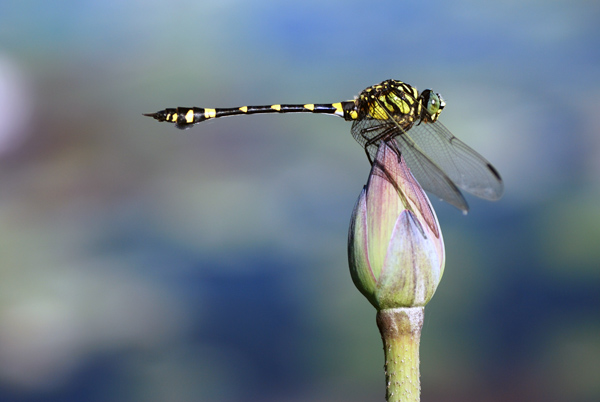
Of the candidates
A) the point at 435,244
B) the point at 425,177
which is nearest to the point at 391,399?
the point at 435,244

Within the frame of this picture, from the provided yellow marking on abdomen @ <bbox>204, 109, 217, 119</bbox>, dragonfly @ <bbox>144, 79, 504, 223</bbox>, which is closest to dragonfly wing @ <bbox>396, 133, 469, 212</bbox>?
dragonfly @ <bbox>144, 79, 504, 223</bbox>

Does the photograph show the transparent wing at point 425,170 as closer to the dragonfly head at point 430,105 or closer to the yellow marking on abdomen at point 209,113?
the dragonfly head at point 430,105

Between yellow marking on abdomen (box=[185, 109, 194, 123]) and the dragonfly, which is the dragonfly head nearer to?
the dragonfly

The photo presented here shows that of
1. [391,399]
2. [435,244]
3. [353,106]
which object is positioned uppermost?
[353,106]

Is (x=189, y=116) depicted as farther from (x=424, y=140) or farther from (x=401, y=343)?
(x=401, y=343)

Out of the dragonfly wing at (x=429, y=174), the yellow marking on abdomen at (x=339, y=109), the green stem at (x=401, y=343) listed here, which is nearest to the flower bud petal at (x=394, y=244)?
the green stem at (x=401, y=343)

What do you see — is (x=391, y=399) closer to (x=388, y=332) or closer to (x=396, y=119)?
(x=388, y=332)

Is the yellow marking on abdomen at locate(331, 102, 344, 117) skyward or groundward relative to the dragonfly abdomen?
groundward
